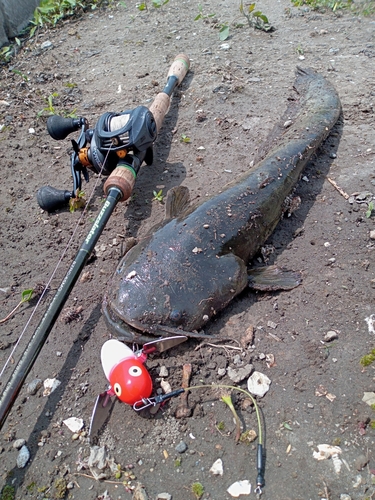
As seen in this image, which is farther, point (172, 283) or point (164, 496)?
point (172, 283)

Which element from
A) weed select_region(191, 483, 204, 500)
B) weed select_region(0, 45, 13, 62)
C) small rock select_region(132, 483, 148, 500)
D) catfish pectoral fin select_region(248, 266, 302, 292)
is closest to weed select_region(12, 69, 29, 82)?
weed select_region(0, 45, 13, 62)

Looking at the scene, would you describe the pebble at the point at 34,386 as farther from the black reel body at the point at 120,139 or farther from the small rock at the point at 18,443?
the black reel body at the point at 120,139

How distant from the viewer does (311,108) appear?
4406 millimetres

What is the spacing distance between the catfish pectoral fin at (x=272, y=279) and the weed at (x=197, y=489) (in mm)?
A: 1279

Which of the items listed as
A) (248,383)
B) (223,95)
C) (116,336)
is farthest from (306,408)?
(223,95)

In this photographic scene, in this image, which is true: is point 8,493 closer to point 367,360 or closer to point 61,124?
point 367,360

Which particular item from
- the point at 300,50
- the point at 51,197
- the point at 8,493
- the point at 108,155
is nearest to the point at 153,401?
the point at 8,493

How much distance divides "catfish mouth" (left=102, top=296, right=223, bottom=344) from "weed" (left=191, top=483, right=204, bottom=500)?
2.68 feet

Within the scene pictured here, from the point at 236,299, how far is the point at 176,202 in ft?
3.15

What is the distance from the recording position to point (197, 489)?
212 cm

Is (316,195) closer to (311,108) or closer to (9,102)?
(311,108)

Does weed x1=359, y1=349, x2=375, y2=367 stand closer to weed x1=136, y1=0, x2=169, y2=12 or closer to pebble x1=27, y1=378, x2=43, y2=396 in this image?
pebble x1=27, y1=378, x2=43, y2=396

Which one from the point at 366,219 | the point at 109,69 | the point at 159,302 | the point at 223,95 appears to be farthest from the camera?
the point at 109,69

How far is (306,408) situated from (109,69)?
507 cm
